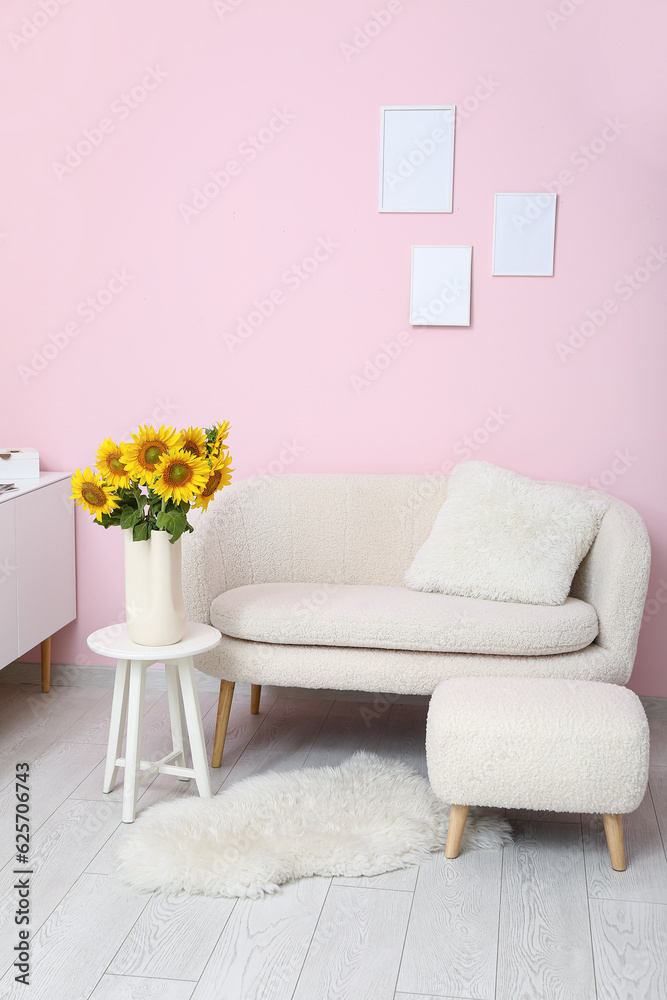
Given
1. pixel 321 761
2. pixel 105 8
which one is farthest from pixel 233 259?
pixel 321 761

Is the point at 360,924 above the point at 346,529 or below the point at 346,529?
below

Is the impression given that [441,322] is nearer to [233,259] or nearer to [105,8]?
[233,259]

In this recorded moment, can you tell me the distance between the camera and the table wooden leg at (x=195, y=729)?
2.29 meters

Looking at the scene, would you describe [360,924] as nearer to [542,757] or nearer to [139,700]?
[542,757]

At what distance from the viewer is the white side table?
2.23m

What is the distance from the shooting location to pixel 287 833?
212 centimetres

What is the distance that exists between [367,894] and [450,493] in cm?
126

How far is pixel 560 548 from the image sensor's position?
103 inches

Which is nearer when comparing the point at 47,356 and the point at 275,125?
the point at 275,125

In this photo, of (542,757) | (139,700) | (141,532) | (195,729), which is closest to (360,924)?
(542,757)

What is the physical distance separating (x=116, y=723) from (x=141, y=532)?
49cm

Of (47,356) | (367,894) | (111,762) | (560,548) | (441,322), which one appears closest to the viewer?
(367,894)

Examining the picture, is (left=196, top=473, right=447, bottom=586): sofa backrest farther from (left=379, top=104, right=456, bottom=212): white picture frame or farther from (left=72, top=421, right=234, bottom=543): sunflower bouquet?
(left=379, top=104, right=456, bottom=212): white picture frame

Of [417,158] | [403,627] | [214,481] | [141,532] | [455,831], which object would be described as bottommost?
[455,831]
